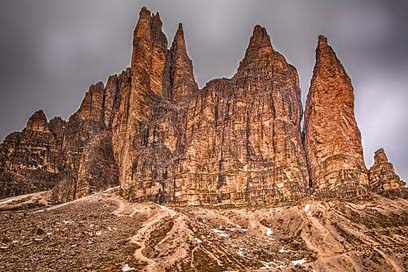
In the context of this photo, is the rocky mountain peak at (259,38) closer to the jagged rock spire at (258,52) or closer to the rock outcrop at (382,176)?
the jagged rock spire at (258,52)

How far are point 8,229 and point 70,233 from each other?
13680 millimetres

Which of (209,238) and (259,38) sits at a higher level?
(259,38)

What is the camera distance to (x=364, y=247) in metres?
90.0

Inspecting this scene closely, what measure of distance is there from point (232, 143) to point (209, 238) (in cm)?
5681

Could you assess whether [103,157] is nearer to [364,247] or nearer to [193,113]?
[193,113]

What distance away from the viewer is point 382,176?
406 feet

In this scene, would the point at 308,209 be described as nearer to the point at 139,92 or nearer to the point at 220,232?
the point at 220,232

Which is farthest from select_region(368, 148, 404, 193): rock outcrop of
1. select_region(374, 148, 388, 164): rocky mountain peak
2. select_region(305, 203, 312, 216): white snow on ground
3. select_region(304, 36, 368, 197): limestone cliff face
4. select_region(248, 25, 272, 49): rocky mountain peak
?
select_region(248, 25, 272, 49): rocky mountain peak

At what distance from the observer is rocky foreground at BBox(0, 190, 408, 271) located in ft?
261

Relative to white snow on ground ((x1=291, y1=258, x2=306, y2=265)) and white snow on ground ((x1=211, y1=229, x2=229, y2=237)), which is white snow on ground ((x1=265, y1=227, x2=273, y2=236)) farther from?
white snow on ground ((x1=291, y1=258, x2=306, y2=265))

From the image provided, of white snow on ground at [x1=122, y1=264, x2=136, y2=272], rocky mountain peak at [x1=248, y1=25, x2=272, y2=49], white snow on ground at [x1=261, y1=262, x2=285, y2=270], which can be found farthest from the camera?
rocky mountain peak at [x1=248, y1=25, x2=272, y2=49]

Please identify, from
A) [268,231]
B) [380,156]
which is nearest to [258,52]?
[380,156]

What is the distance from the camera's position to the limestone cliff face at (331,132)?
418 ft

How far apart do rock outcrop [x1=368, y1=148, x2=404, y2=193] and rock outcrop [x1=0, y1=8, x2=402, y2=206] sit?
0.94 ft
